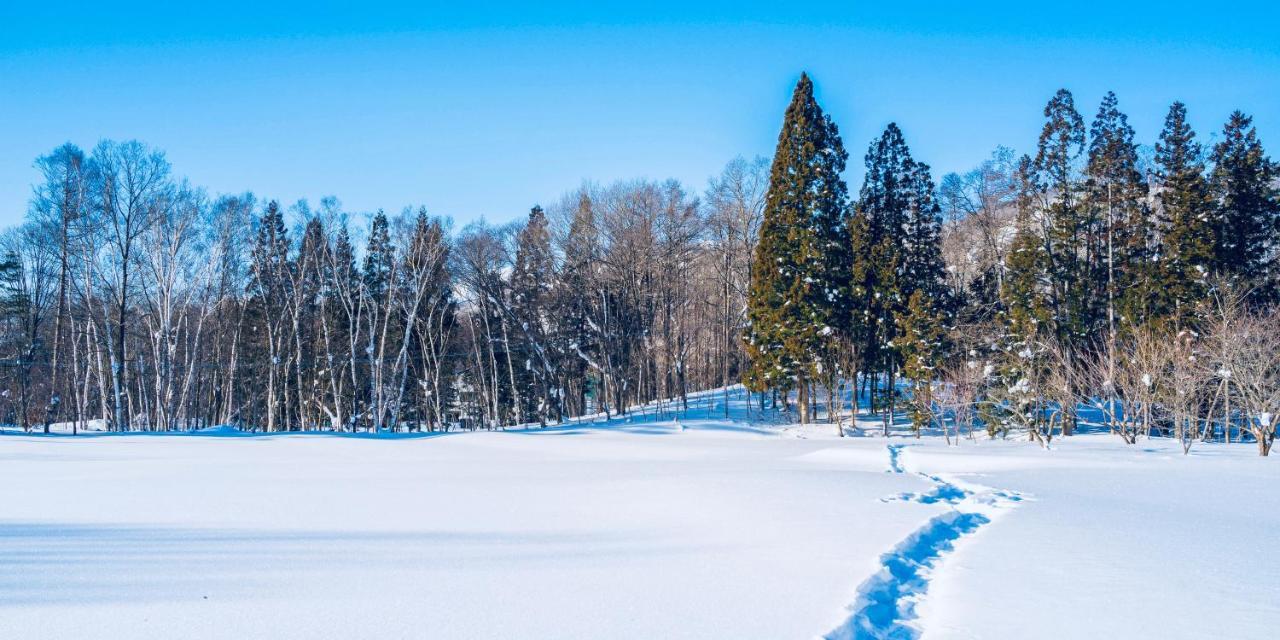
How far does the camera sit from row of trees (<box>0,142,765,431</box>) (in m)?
30.5

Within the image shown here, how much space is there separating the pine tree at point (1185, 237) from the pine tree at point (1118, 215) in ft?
2.01

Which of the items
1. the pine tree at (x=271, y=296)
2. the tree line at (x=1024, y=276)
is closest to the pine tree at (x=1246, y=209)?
the tree line at (x=1024, y=276)

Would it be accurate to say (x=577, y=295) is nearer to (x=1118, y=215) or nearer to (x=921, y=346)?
(x=921, y=346)

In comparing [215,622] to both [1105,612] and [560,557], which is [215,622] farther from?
[1105,612]

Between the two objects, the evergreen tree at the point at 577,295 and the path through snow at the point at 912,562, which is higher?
the evergreen tree at the point at 577,295

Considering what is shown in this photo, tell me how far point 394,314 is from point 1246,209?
35679 millimetres

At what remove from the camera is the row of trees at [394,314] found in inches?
1200

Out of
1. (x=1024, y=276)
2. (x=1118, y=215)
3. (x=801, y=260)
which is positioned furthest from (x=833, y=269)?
(x=1118, y=215)

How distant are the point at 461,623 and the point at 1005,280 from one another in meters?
30.4

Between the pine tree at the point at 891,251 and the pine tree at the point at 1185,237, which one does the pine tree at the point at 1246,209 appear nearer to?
the pine tree at the point at 1185,237

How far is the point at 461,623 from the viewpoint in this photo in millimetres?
4223

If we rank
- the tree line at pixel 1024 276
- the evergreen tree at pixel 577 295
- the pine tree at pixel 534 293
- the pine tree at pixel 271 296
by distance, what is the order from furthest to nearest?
the pine tree at pixel 534 293 → the evergreen tree at pixel 577 295 → the pine tree at pixel 271 296 → the tree line at pixel 1024 276

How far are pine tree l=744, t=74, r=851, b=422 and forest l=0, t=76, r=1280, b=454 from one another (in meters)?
0.09

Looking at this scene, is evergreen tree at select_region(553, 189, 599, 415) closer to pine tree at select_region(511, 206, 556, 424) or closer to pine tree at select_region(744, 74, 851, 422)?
pine tree at select_region(511, 206, 556, 424)
